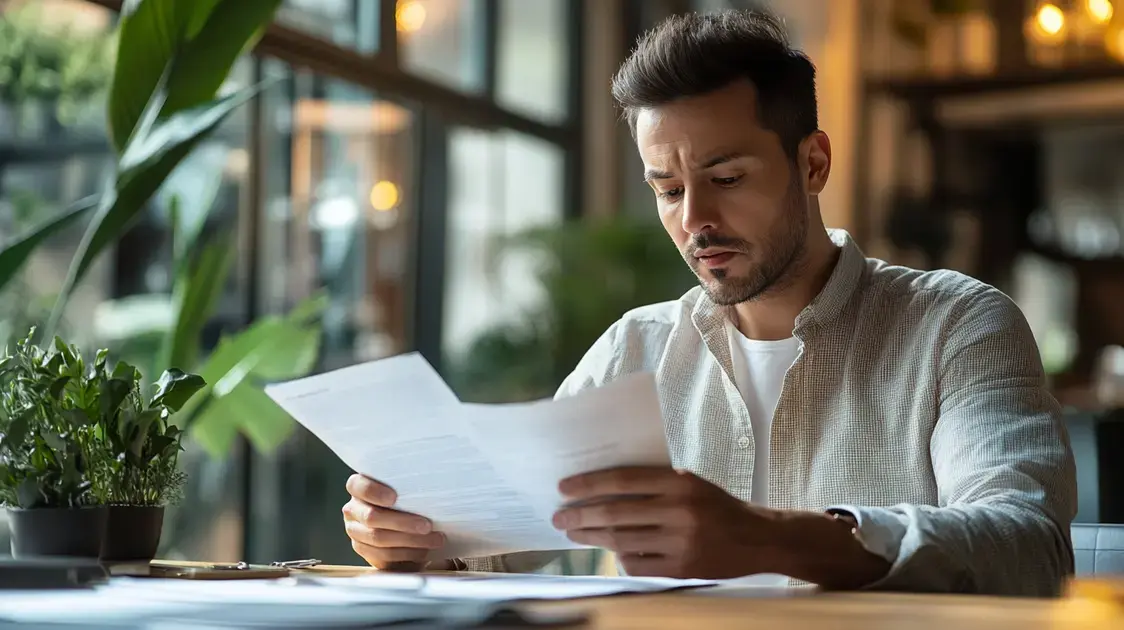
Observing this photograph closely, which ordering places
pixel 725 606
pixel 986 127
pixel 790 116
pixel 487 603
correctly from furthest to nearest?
pixel 986 127
pixel 790 116
pixel 725 606
pixel 487 603

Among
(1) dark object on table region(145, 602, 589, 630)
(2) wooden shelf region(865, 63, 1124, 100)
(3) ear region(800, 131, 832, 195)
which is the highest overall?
(2) wooden shelf region(865, 63, 1124, 100)

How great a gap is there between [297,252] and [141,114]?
5.44ft

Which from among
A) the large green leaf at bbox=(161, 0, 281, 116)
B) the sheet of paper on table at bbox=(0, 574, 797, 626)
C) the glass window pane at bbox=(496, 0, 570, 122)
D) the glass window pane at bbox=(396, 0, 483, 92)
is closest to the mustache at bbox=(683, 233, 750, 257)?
the sheet of paper on table at bbox=(0, 574, 797, 626)

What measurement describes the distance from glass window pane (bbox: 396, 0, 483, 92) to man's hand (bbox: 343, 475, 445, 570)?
10.5ft

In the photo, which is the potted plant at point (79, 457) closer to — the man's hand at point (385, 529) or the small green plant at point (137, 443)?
the small green plant at point (137, 443)

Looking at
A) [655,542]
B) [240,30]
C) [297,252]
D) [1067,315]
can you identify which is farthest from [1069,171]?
[655,542]

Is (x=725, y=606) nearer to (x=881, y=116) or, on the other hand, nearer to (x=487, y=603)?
(x=487, y=603)

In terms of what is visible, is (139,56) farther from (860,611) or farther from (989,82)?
(989,82)

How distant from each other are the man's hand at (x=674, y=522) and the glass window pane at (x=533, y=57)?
435 centimetres

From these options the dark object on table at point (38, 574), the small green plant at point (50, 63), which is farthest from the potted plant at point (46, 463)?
the small green plant at point (50, 63)

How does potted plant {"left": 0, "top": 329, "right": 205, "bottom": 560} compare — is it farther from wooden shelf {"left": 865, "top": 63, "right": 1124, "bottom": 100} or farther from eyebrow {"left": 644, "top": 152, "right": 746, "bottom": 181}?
wooden shelf {"left": 865, "top": 63, "right": 1124, "bottom": 100}

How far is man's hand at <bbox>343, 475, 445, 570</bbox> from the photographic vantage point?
4.79 ft

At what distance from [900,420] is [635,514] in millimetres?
579

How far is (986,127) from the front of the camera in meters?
7.23
